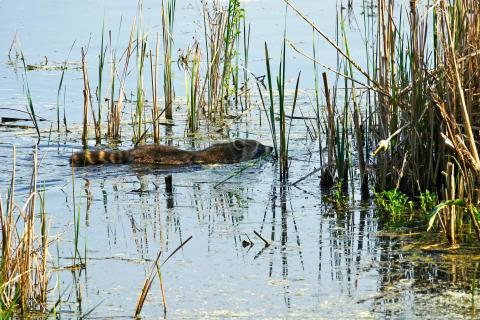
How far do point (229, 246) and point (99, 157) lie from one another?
3033mm

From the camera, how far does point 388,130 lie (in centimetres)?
760

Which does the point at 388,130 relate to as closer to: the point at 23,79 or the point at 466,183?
the point at 466,183

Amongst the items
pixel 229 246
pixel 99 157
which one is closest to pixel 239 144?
pixel 99 157

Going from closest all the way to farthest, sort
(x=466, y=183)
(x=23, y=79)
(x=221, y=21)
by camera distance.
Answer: (x=466, y=183), (x=221, y=21), (x=23, y=79)

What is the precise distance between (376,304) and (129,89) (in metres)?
7.64

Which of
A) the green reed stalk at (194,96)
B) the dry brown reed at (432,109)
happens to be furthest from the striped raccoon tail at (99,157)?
the dry brown reed at (432,109)

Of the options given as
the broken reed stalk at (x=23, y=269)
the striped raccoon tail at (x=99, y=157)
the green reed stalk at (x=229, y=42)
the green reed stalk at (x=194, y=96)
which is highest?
the green reed stalk at (x=229, y=42)

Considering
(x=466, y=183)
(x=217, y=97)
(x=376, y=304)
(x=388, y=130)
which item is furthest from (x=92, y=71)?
(x=376, y=304)

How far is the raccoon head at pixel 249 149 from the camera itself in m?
9.68

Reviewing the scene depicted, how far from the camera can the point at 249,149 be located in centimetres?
984

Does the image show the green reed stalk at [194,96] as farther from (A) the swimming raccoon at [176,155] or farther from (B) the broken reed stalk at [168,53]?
(A) the swimming raccoon at [176,155]

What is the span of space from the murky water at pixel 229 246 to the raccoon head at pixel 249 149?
198 millimetres

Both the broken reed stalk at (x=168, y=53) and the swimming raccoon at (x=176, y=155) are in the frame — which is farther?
the broken reed stalk at (x=168, y=53)

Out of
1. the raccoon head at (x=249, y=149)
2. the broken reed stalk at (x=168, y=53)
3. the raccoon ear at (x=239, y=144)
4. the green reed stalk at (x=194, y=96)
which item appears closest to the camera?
the raccoon head at (x=249, y=149)
